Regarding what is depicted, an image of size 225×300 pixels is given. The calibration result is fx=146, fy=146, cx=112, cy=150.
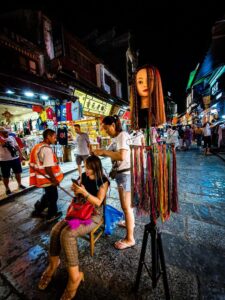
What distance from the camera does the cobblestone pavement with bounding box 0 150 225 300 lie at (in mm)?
1946

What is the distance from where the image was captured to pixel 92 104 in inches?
429

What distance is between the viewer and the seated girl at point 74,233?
1.89 meters

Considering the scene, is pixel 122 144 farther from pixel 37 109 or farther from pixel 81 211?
pixel 37 109

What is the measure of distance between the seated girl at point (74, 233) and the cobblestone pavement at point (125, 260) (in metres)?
0.17

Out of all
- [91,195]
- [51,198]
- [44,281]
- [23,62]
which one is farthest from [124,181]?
Result: [23,62]

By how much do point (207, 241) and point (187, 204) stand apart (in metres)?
1.52

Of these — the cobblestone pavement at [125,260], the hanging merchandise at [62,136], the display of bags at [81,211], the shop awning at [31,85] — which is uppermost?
Answer: the shop awning at [31,85]

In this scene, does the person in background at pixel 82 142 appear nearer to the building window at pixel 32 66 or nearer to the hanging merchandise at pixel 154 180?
the building window at pixel 32 66

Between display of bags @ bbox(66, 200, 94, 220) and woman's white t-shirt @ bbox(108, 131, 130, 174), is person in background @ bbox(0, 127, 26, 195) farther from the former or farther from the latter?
woman's white t-shirt @ bbox(108, 131, 130, 174)

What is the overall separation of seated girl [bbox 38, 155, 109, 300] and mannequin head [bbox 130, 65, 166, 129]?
1.01m

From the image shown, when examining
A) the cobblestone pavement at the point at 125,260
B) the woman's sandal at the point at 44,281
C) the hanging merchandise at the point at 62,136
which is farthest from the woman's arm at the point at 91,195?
the hanging merchandise at the point at 62,136

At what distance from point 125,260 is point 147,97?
2.57m

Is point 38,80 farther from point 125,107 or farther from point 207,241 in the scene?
point 125,107

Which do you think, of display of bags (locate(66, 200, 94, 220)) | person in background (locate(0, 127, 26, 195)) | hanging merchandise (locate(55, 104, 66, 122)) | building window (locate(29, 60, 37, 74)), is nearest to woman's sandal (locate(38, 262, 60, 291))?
display of bags (locate(66, 200, 94, 220))
